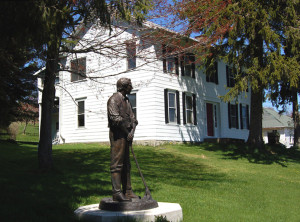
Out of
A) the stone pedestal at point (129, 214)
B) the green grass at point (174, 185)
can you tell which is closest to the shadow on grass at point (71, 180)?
the green grass at point (174, 185)

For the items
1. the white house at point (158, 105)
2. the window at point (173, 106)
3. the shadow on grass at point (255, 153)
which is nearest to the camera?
the shadow on grass at point (255, 153)

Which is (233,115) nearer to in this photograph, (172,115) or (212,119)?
(212,119)

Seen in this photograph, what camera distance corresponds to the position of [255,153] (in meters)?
17.8

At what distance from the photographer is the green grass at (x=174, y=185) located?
6.63 metres

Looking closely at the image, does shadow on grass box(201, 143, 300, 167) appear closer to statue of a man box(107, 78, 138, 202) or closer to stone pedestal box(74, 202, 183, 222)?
stone pedestal box(74, 202, 183, 222)

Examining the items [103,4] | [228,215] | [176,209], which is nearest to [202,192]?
[228,215]

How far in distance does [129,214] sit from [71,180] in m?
4.03

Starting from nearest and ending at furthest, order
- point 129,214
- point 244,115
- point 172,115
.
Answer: point 129,214 → point 172,115 → point 244,115

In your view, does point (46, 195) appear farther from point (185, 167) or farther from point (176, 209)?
point (185, 167)

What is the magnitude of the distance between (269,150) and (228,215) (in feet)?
44.5

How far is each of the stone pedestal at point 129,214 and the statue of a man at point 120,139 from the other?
1.27ft

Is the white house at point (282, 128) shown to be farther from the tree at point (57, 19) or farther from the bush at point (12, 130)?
the tree at point (57, 19)

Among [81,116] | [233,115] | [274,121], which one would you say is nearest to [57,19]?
[81,116]

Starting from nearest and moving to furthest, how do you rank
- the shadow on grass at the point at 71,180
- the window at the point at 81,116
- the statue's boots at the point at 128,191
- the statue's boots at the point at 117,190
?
the statue's boots at the point at 117,190, the statue's boots at the point at 128,191, the shadow on grass at the point at 71,180, the window at the point at 81,116
